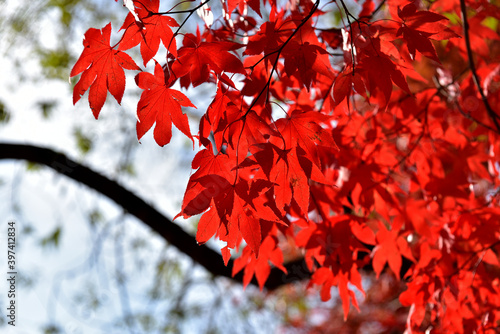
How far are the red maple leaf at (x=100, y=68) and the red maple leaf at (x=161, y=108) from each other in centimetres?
7

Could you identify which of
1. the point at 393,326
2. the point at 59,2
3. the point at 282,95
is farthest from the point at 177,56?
the point at 393,326

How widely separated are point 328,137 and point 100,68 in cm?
56

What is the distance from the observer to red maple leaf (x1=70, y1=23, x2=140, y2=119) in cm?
99

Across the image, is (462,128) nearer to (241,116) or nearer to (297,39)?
(297,39)

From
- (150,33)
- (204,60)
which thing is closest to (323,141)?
(204,60)

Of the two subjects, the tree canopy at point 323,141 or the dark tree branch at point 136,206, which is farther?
the dark tree branch at point 136,206

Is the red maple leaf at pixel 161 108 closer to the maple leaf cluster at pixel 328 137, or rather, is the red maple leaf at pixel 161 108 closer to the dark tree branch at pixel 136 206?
the maple leaf cluster at pixel 328 137

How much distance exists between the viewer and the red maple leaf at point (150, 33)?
979mm

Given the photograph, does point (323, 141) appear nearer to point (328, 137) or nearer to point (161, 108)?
point (328, 137)

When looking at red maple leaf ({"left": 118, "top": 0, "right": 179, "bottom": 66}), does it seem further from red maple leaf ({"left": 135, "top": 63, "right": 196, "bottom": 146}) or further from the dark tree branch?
the dark tree branch

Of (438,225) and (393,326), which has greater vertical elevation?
(438,225)

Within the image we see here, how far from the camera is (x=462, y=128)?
1.73 metres

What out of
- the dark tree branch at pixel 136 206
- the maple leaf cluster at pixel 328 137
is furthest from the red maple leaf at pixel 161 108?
the dark tree branch at pixel 136 206

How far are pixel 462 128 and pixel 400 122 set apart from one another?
322 mm
